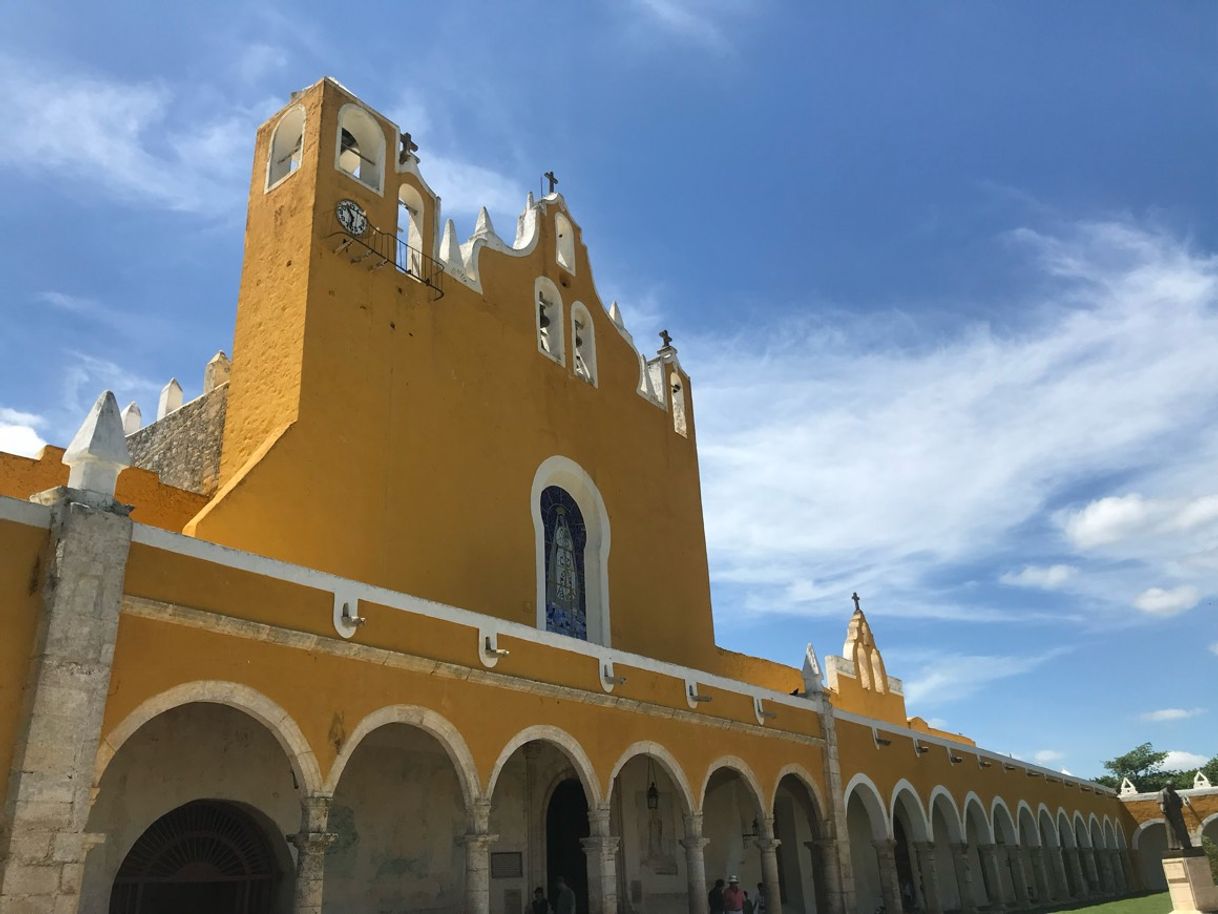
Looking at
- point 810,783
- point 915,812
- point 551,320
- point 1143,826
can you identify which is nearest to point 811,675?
point 810,783

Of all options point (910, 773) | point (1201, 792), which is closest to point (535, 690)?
point (910, 773)

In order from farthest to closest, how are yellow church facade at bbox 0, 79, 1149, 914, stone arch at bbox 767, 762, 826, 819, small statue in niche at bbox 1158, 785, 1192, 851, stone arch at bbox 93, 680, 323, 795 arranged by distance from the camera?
small statue in niche at bbox 1158, 785, 1192, 851 → stone arch at bbox 767, 762, 826, 819 → yellow church facade at bbox 0, 79, 1149, 914 → stone arch at bbox 93, 680, 323, 795

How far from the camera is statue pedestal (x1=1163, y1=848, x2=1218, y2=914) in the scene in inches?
587

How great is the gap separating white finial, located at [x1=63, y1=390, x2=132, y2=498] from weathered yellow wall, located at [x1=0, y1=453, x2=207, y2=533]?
2116 mm

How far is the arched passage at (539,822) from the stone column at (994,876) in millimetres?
9658

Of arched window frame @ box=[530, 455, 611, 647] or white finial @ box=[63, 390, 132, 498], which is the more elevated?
arched window frame @ box=[530, 455, 611, 647]

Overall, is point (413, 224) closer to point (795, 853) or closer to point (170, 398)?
point (170, 398)

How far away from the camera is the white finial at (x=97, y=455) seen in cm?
675

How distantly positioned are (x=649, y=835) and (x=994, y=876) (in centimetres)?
907

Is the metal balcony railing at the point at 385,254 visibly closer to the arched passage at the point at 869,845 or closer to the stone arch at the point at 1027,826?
the arched passage at the point at 869,845

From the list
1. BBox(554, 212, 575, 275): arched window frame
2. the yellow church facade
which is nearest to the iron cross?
the yellow church facade

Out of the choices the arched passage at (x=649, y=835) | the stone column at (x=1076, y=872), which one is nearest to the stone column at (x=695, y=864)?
the arched passage at (x=649, y=835)

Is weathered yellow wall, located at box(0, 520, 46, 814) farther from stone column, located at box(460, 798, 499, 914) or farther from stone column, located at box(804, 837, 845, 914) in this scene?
stone column, located at box(804, 837, 845, 914)

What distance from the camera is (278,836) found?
909 cm
